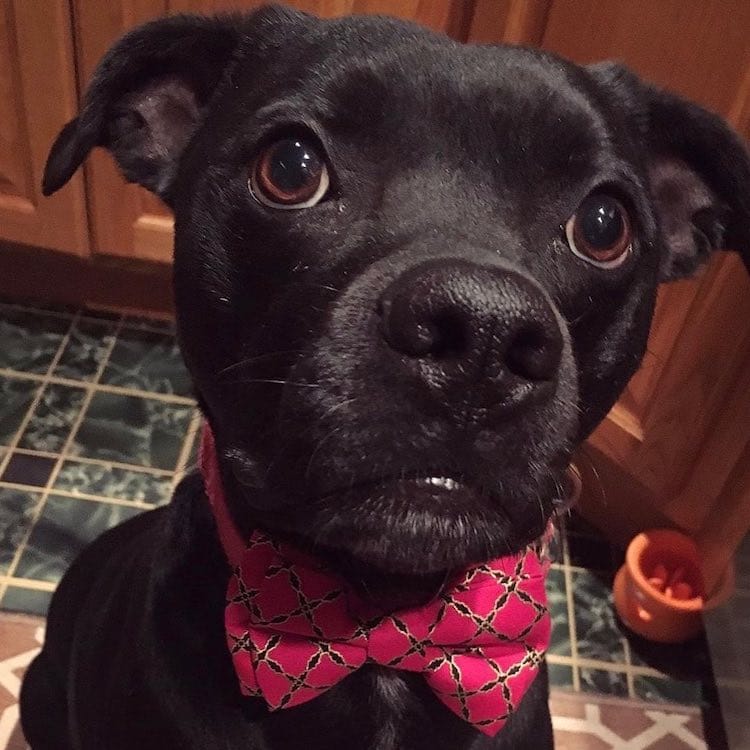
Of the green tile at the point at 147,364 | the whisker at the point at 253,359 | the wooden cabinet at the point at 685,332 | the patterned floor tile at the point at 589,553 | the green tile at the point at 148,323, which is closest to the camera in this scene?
the whisker at the point at 253,359

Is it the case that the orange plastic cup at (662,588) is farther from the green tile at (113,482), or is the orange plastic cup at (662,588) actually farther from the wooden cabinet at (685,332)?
the green tile at (113,482)

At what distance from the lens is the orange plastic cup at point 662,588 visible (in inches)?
69.6

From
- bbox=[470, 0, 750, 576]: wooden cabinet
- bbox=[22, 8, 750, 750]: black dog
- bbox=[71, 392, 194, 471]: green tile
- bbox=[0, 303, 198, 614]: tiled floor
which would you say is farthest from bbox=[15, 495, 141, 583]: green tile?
bbox=[470, 0, 750, 576]: wooden cabinet

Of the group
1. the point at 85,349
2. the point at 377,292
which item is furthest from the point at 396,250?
the point at 85,349

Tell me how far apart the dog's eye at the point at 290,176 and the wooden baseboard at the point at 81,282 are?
142 centimetres

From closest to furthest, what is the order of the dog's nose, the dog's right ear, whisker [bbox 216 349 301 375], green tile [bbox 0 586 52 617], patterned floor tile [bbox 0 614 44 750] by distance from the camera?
the dog's nose, whisker [bbox 216 349 301 375], the dog's right ear, patterned floor tile [bbox 0 614 44 750], green tile [bbox 0 586 52 617]

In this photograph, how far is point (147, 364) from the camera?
88.0 inches

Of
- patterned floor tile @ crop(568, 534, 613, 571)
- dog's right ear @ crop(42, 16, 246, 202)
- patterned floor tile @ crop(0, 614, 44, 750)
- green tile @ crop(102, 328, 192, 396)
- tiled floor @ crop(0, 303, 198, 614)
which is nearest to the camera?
dog's right ear @ crop(42, 16, 246, 202)

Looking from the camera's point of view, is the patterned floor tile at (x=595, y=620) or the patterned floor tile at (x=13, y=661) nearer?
the patterned floor tile at (x=13, y=661)

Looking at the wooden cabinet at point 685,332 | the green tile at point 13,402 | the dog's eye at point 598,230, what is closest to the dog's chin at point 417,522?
the dog's eye at point 598,230

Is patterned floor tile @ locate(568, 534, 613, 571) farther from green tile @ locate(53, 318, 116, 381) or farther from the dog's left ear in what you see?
green tile @ locate(53, 318, 116, 381)

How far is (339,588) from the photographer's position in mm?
911

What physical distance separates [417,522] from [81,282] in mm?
1778

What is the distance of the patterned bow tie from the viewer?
0.90 m
